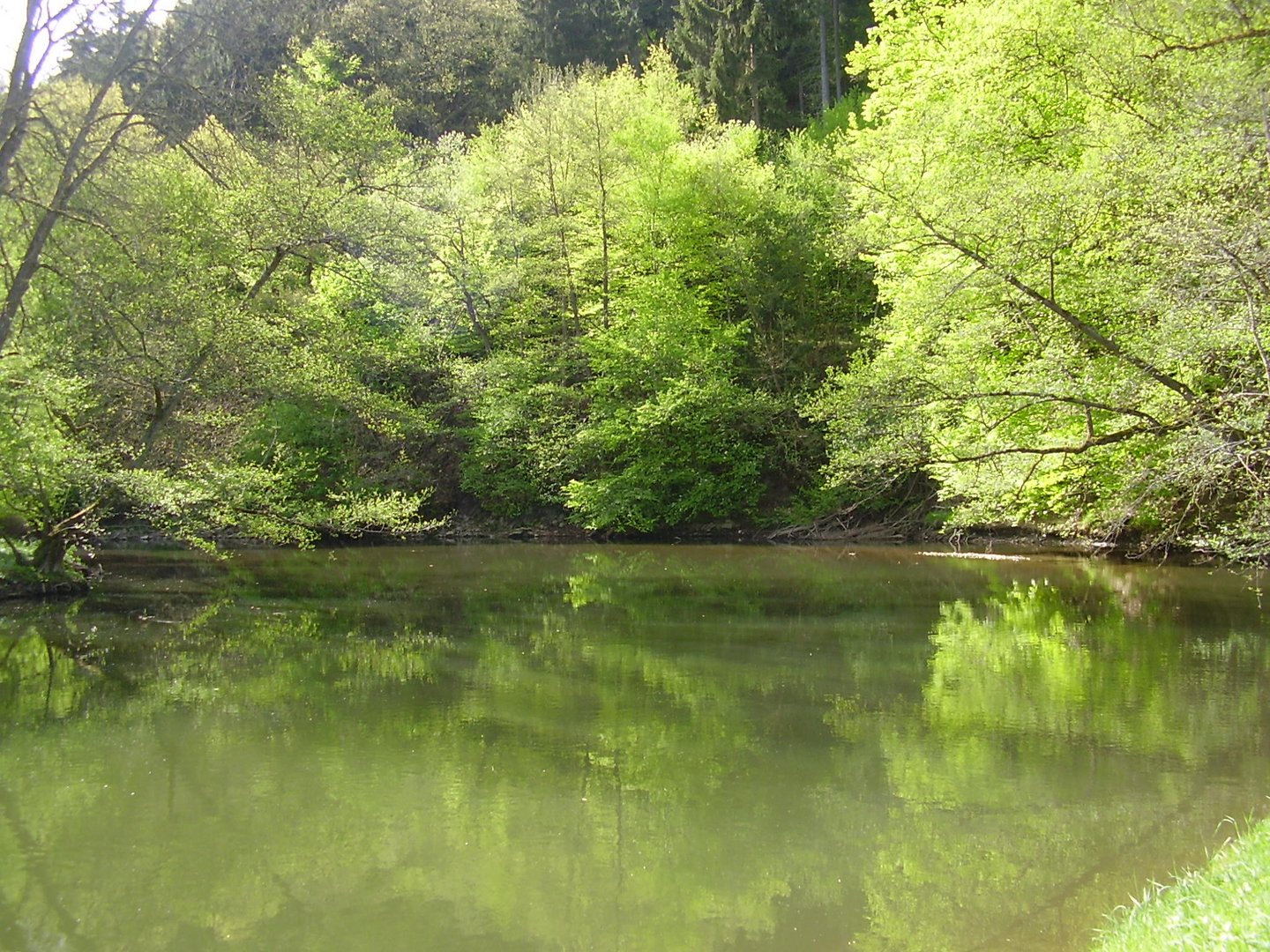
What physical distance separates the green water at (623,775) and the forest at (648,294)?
240cm

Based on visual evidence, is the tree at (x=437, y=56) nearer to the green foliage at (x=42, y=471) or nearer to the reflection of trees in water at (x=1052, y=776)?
the green foliage at (x=42, y=471)

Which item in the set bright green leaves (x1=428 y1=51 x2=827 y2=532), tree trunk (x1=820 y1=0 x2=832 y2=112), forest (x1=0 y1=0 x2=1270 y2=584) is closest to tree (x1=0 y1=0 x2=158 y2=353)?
forest (x1=0 y1=0 x2=1270 y2=584)

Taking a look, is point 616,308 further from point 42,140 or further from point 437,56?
point 437,56

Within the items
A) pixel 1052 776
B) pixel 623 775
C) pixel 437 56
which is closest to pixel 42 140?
pixel 623 775

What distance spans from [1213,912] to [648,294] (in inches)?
980

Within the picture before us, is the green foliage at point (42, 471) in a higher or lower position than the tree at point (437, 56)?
lower

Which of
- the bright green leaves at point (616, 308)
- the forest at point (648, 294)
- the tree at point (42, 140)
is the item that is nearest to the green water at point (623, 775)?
the forest at point (648, 294)

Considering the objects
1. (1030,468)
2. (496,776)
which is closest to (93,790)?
(496,776)

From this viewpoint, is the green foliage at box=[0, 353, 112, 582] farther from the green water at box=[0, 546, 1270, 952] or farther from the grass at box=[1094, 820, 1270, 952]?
the grass at box=[1094, 820, 1270, 952]

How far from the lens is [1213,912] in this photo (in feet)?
12.3

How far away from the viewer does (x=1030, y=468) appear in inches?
522

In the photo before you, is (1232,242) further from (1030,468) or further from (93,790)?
(93,790)

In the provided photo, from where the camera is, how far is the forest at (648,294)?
10.5m

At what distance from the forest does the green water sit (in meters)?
2.40
